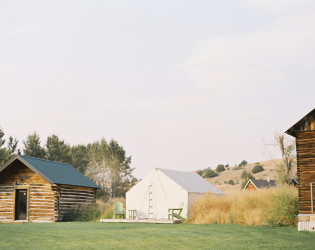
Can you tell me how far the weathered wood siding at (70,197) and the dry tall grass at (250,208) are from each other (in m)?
8.06

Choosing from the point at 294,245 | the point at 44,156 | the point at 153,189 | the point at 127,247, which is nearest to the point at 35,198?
the point at 153,189

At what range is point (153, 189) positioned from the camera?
26.8m

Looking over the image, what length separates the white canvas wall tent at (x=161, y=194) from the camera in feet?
84.2

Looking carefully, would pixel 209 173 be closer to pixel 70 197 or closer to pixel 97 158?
pixel 97 158

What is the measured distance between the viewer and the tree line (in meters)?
46.9

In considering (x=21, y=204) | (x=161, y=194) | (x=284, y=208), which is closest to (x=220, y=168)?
(x=161, y=194)

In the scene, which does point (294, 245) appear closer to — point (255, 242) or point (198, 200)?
point (255, 242)

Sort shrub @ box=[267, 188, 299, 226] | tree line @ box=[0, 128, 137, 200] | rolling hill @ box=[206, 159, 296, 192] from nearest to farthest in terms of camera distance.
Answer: shrub @ box=[267, 188, 299, 226], tree line @ box=[0, 128, 137, 200], rolling hill @ box=[206, 159, 296, 192]

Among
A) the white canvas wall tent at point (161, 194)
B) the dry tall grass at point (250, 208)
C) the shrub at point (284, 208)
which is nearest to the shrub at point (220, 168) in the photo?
the white canvas wall tent at point (161, 194)

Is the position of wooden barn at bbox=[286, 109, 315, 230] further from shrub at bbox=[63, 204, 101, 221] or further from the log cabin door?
the log cabin door

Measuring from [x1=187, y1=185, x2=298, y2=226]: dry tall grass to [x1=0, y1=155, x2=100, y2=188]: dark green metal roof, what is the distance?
27.3ft

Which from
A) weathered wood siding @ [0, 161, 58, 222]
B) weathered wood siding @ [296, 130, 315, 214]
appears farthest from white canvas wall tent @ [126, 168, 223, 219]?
weathered wood siding @ [296, 130, 315, 214]

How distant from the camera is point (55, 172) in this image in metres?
27.6

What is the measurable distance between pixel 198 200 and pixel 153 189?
478 centimetres
